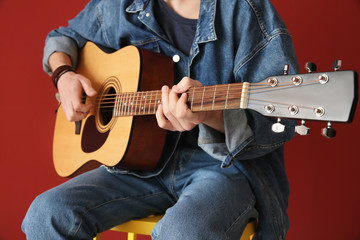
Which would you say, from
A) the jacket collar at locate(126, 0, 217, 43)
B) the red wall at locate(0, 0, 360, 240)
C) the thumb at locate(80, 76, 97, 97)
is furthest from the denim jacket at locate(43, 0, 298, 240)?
the red wall at locate(0, 0, 360, 240)

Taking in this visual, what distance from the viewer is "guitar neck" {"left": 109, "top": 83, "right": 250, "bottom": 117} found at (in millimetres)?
833

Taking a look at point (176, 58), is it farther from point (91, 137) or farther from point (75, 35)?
point (75, 35)

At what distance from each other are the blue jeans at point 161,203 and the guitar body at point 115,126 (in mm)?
69

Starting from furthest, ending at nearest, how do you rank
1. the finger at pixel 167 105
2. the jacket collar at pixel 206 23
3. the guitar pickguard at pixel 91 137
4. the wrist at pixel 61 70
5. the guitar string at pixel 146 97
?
the wrist at pixel 61 70 < the guitar pickguard at pixel 91 137 < the jacket collar at pixel 206 23 < the finger at pixel 167 105 < the guitar string at pixel 146 97

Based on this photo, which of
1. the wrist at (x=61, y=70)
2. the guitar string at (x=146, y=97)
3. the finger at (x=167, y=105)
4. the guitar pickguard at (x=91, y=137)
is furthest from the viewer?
the wrist at (x=61, y=70)

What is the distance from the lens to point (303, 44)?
167 centimetres

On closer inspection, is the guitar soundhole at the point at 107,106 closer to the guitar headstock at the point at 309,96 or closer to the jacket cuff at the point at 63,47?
the jacket cuff at the point at 63,47

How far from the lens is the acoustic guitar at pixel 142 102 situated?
71 centimetres

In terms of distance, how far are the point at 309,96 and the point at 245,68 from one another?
1.09ft

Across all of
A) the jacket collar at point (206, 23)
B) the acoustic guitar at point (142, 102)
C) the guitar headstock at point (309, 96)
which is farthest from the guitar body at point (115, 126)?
the guitar headstock at point (309, 96)

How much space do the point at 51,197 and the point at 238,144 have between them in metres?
0.52

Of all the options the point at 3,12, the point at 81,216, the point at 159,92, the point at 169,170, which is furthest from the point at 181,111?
the point at 3,12

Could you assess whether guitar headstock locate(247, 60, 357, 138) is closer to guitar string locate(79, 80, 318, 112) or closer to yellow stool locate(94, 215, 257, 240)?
guitar string locate(79, 80, 318, 112)

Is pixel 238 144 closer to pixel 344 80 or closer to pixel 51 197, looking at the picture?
pixel 344 80
